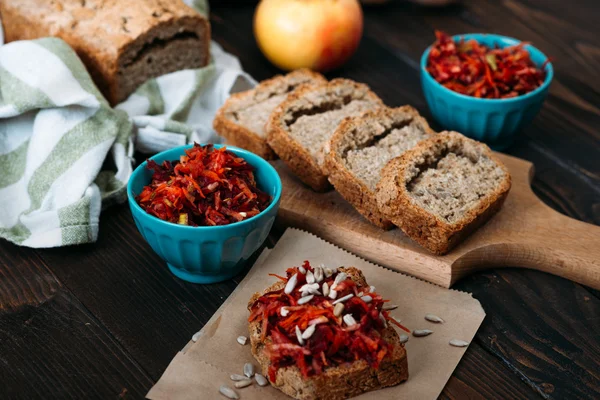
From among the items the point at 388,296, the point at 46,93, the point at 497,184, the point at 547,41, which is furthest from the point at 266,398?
the point at 547,41

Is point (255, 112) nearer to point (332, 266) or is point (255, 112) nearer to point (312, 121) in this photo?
point (312, 121)

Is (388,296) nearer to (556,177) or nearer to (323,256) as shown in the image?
(323,256)

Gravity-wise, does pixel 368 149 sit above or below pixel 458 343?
above

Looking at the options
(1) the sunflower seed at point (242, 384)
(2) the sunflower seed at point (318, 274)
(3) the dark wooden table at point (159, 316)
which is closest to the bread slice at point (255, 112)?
(3) the dark wooden table at point (159, 316)

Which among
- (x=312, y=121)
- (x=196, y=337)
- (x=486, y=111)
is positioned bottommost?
(x=196, y=337)

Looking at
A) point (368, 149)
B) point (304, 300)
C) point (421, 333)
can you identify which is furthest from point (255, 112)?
point (421, 333)

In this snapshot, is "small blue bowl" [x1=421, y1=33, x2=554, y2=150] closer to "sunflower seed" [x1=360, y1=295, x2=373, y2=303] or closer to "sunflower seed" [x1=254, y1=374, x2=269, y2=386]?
"sunflower seed" [x1=360, y1=295, x2=373, y2=303]
